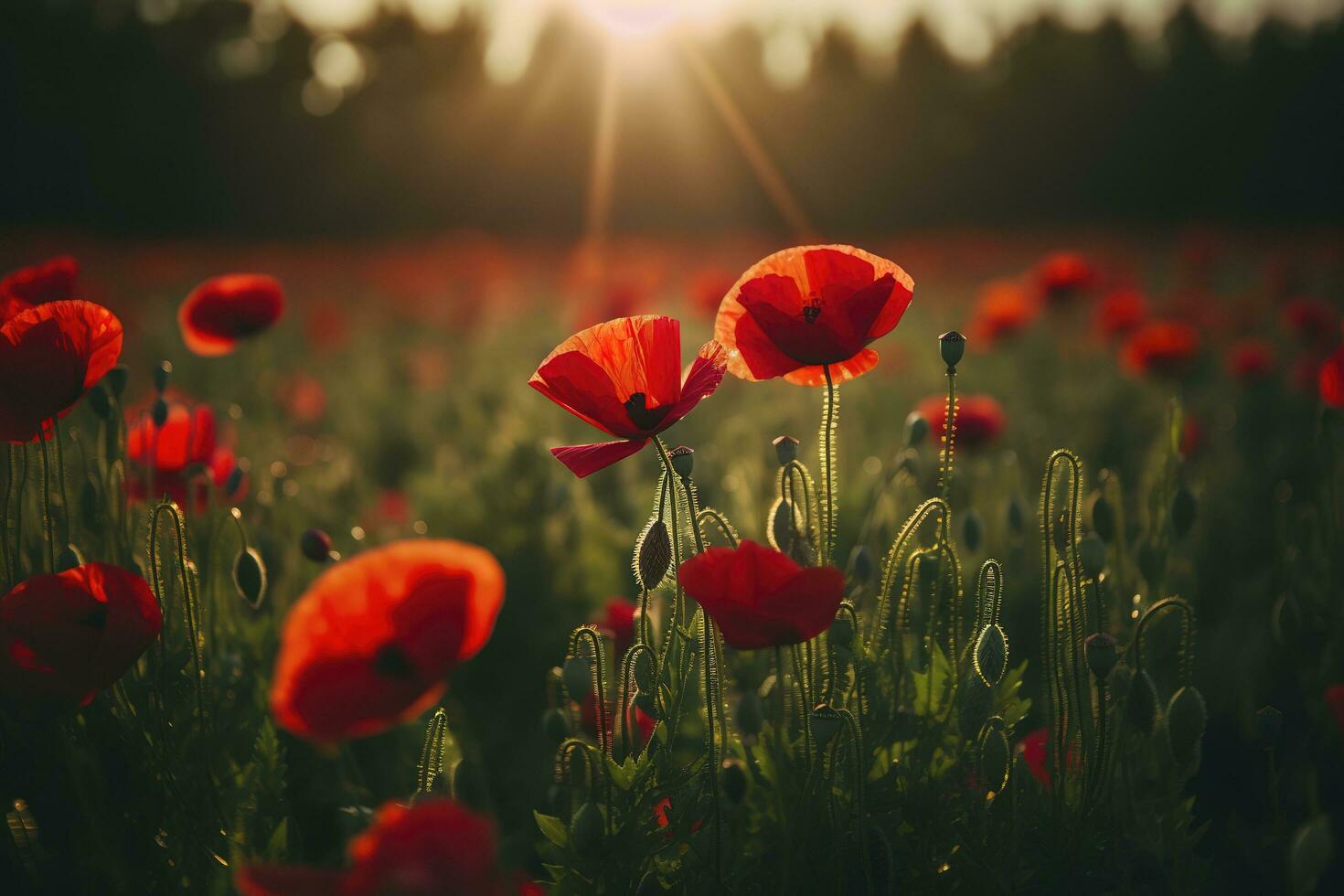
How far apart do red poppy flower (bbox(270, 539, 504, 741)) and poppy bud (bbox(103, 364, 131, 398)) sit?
98 cm

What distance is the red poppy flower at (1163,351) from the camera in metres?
3.14

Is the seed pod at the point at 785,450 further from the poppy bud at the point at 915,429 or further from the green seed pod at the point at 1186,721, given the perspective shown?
the green seed pod at the point at 1186,721

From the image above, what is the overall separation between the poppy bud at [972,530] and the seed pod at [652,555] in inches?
31.2

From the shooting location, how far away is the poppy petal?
1158mm

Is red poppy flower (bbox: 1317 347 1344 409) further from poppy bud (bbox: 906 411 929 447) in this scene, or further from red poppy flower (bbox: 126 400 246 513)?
red poppy flower (bbox: 126 400 246 513)

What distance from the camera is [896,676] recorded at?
56.4 inches

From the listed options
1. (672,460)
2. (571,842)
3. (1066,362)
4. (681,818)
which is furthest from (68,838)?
(1066,362)

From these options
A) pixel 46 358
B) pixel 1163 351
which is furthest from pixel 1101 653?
pixel 1163 351

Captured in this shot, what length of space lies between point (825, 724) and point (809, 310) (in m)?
0.52

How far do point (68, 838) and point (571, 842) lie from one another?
0.85 m

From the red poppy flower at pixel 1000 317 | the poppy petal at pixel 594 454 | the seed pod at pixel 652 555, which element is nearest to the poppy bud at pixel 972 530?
the seed pod at pixel 652 555

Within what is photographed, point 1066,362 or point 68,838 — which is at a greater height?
point 1066,362

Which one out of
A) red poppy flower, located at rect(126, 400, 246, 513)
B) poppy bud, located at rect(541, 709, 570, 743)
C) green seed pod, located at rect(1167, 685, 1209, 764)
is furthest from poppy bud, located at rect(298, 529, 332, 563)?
green seed pod, located at rect(1167, 685, 1209, 764)

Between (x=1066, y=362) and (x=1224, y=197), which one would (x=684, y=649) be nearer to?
(x=1066, y=362)
